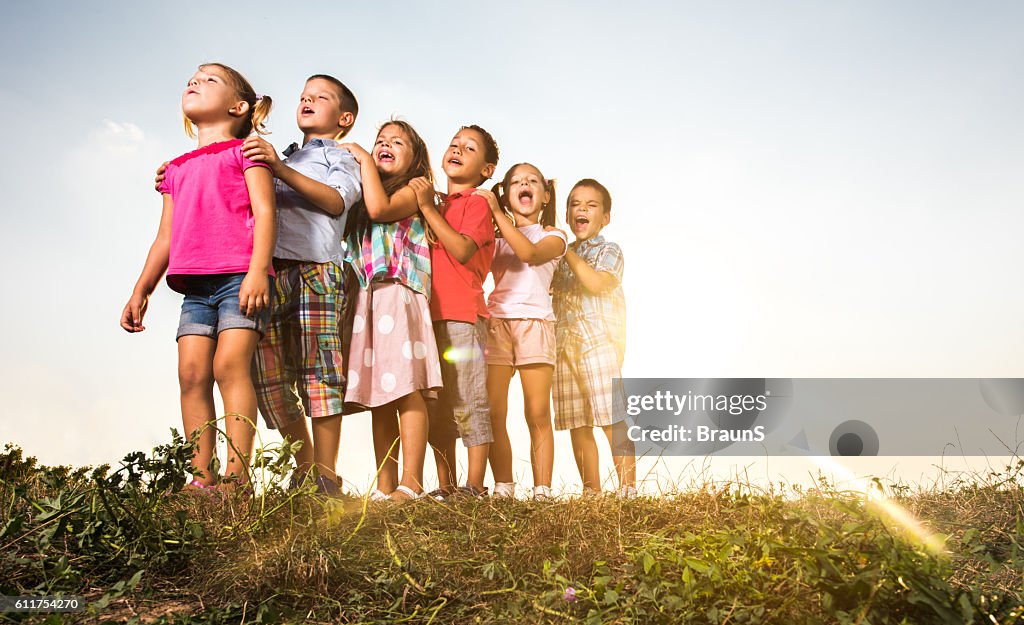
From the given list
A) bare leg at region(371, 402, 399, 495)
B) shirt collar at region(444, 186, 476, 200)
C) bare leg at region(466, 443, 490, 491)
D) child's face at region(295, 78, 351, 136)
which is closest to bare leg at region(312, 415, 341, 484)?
bare leg at region(371, 402, 399, 495)

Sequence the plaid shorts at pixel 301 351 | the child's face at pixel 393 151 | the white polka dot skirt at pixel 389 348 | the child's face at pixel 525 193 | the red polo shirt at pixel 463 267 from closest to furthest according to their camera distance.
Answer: the plaid shorts at pixel 301 351
the white polka dot skirt at pixel 389 348
the red polo shirt at pixel 463 267
the child's face at pixel 393 151
the child's face at pixel 525 193

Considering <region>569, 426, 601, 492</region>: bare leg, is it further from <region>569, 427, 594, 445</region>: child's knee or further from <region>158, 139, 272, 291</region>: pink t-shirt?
<region>158, 139, 272, 291</region>: pink t-shirt

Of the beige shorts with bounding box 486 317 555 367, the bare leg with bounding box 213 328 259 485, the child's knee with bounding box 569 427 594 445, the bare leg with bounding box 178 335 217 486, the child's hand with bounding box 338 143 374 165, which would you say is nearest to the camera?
the bare leg with bounding box 213 328 259 485

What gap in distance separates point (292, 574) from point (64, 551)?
2.86ft

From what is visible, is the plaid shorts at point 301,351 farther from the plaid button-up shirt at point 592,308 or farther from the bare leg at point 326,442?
the plaid button-up shirt at point 592,308

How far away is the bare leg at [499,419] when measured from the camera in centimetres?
506

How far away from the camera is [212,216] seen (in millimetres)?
4285

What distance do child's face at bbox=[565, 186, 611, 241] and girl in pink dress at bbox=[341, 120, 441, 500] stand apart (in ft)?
3.98

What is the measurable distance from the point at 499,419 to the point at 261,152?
214 centimetres

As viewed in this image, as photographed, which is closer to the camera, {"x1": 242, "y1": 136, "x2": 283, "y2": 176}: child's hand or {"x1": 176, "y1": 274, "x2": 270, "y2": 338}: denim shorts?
{"x1": 176, "y1": 274, "x2": 270, "y2": 338}: denim shorts

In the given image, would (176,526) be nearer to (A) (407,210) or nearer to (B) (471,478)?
(B) (471,478)

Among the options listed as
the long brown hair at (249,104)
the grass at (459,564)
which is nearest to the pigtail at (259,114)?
the long brown hair at (249,104)

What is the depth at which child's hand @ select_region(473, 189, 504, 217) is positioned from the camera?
5.19 m

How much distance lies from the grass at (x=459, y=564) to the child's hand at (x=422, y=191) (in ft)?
6.74
